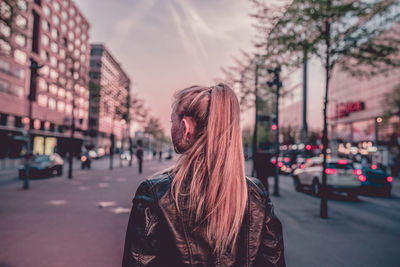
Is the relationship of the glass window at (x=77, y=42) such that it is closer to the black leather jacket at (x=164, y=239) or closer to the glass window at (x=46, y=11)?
the glass window at (x=46, y=11)

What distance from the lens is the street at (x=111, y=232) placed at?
4.80 meters

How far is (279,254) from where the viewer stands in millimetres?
1660

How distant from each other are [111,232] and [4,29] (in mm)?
8278

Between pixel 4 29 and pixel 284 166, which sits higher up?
pixel 4 29

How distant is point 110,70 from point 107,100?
60.3 meters

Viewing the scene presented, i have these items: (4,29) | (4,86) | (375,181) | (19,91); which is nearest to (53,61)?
(19,91)

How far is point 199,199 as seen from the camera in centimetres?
150

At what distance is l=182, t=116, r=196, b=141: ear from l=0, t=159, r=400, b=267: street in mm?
3664

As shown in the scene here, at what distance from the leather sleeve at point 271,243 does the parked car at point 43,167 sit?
1821 cm

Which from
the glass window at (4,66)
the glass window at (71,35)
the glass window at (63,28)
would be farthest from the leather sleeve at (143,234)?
the glass window at (71,35)

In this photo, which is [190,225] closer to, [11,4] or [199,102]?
[199,102]

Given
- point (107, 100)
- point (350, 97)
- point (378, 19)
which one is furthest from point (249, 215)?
point (350, 97)

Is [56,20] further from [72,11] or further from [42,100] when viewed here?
[42,100]

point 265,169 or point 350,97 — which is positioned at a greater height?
point 350,97
